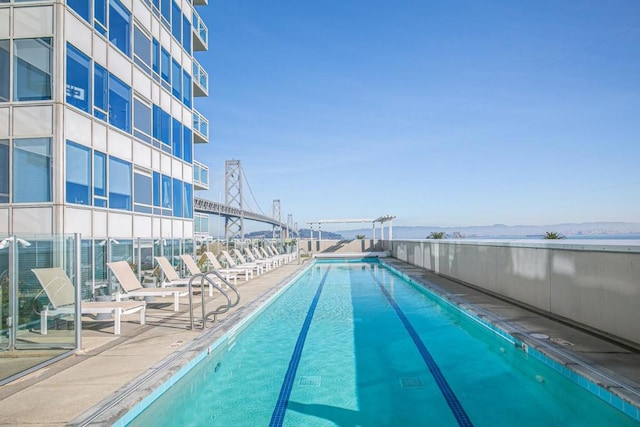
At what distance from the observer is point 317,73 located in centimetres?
1800

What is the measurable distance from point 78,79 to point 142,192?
3288mm

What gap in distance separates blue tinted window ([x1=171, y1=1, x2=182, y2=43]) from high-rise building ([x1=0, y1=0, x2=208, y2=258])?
1.85 ft

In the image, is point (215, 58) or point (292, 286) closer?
point (292, 286)

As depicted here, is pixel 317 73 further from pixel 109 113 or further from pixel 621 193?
pixel 621 193

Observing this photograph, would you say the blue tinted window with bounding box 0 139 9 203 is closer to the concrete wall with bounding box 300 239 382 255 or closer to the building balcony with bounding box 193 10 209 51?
the building balcony with bounding box 193 10 209 51

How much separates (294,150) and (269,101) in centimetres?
664

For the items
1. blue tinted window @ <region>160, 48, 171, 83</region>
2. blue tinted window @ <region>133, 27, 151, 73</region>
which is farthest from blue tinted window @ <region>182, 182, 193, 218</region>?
blue tinted window @ <region>133, 27, 151, 73</region>

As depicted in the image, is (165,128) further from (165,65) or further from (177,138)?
(165,65)

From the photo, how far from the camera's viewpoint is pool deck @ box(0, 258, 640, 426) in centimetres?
316

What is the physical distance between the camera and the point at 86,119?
829cm

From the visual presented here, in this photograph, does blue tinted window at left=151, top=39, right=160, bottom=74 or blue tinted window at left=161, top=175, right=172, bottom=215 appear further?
blue tinted window at left=161, top=175, right=172, bottom=215

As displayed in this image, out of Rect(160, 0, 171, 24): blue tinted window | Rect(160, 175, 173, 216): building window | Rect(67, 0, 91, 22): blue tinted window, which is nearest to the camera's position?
Rect(67, 0, 91, 22): blue tinted window

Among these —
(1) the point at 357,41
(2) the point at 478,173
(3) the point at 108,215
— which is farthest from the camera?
(2) the point at 478,173

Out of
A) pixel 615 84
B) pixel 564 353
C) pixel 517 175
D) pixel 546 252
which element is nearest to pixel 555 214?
pixel 517 175
